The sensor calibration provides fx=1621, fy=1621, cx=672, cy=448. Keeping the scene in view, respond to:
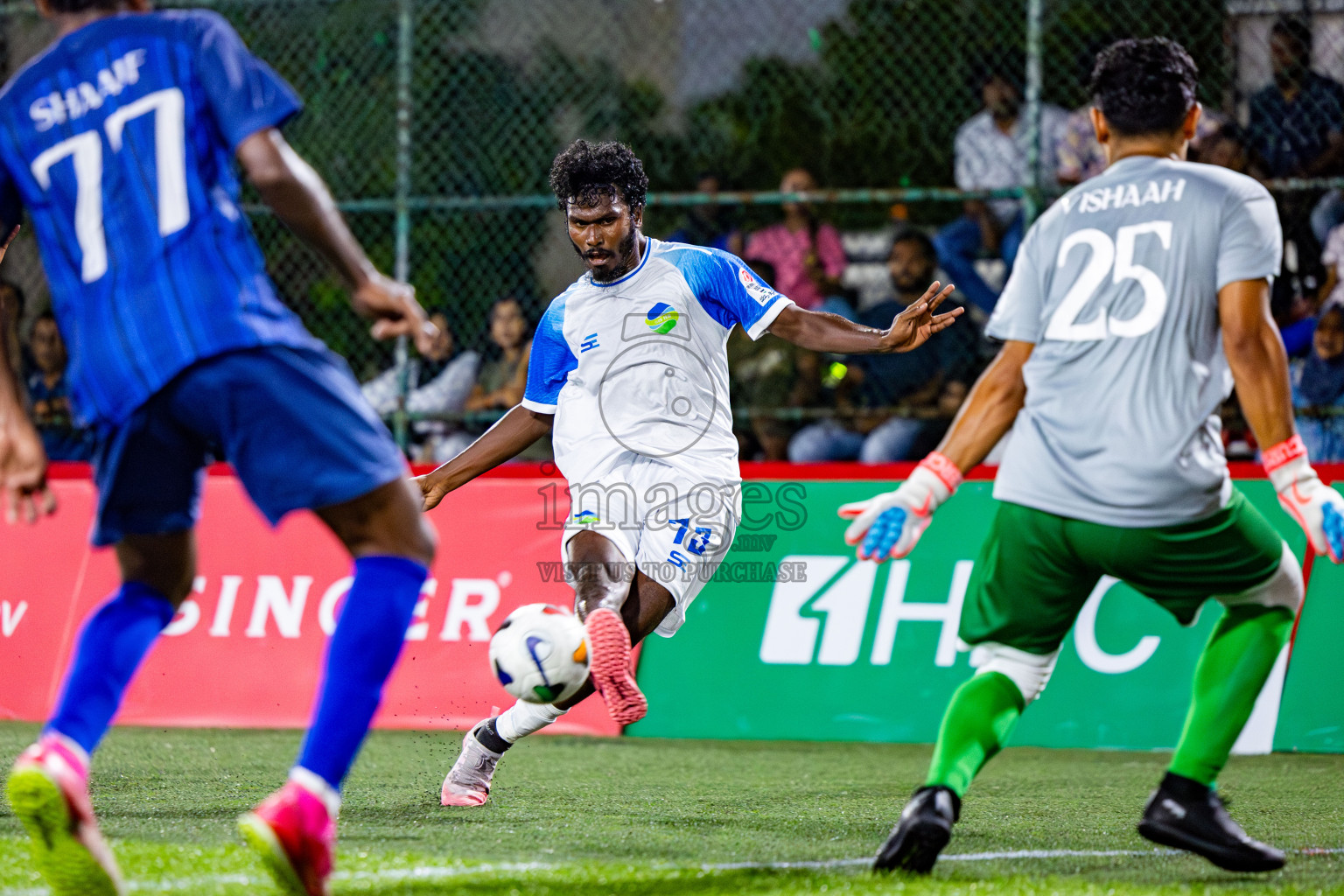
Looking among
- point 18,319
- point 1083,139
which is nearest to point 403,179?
point 18,319

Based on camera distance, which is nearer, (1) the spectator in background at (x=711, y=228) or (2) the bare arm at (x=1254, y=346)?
(2) the bare arm at (x=1254, y=346)

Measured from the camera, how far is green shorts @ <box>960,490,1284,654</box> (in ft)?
12.2

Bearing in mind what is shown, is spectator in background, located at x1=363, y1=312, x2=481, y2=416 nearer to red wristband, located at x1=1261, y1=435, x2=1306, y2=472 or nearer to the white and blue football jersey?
the white and blue football jersey

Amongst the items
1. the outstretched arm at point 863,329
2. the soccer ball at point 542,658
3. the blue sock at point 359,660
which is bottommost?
the soccer ball at point 542,658

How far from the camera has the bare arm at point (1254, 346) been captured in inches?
142

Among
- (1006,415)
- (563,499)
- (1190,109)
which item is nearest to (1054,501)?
(1006,415)

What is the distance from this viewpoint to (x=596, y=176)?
5.17 metres

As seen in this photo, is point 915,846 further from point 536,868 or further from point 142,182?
point 142,182

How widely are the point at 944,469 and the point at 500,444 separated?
2.07 m

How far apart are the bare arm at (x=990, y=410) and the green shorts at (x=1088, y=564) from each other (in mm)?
173

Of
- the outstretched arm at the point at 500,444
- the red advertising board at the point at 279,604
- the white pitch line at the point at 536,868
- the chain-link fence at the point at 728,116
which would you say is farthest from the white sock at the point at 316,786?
the chain-link fence at the point at 728,116

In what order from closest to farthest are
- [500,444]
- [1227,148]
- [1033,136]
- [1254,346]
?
1. [1254,346]
2. [500,444]
3. [1033,136]
4. [1227,148]

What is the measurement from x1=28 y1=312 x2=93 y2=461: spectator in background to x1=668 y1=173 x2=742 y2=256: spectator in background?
11.9 ft

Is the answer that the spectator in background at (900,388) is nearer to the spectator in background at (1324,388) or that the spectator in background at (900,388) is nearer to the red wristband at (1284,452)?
the spectator in background at (1324,388)
